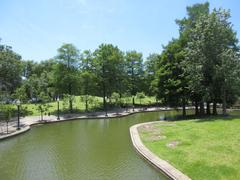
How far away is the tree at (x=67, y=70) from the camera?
39844 millimetres

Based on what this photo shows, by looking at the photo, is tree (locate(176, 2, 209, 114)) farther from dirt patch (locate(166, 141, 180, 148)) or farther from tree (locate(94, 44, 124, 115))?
tree (locate(94, 44, 124, 115))

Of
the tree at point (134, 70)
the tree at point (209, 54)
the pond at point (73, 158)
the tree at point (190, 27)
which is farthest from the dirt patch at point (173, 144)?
the tree at point (134, 70)

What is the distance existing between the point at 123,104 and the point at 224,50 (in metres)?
25.2

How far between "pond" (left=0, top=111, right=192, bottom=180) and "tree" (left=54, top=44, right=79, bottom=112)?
1786cm

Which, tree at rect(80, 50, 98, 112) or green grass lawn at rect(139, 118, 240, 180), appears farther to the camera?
tree at rect(80, 50, 98, 112)

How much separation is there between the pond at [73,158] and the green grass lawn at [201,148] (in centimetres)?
145

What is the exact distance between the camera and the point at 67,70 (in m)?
40.7

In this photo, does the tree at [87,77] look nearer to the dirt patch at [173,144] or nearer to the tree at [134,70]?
the tree at [134,70]

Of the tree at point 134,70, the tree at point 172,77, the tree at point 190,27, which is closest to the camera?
the tree at point 190,27

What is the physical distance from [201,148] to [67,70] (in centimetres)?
3096

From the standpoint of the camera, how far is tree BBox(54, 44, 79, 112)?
131 ft

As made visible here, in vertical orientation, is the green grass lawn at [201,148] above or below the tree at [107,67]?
below

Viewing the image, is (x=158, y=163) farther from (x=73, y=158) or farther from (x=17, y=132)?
(x=17, y=132)

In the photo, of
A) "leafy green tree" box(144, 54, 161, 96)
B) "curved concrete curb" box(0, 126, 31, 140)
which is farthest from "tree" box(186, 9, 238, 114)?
"leafy green tree" box(144, 54, 161, 96)
